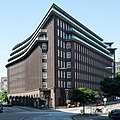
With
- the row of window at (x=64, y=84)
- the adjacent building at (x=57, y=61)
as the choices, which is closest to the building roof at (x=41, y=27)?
the adjacent building at (x=57, y=61)

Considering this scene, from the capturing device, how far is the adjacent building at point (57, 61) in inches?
4861

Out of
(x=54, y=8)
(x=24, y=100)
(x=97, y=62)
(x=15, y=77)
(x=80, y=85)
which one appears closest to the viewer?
(x=54, y=8)

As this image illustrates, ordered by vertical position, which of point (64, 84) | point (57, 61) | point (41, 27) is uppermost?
point (41, 27)

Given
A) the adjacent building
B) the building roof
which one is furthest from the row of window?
the building roof

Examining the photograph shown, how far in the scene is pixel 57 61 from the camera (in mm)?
123875

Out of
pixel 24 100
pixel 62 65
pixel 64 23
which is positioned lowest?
pixel 24 100

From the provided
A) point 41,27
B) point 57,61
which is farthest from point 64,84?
point 41,27

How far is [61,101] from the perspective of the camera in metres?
125

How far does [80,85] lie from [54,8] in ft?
100

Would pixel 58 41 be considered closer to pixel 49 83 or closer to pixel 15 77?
pixel 49 83

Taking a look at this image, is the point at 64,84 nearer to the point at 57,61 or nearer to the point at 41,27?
the point at 57,61

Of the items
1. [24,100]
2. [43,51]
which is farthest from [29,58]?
[43,51]

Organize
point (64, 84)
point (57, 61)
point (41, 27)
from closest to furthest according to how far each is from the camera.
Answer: point (57, 61)
point (64, 84)
point (41, 27)

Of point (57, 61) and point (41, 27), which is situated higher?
point (41, 27)
